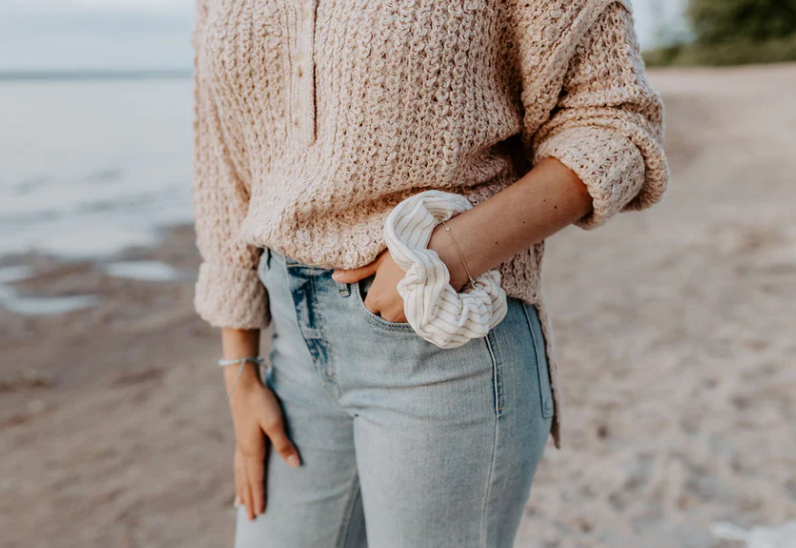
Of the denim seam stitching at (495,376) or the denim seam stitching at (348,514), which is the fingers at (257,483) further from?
the denim seam stitching at (495,376)

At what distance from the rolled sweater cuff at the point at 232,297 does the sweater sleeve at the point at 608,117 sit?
1.91 feet

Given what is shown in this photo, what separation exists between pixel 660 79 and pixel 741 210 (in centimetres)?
1993

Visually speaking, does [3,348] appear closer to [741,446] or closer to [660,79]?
[741,446]

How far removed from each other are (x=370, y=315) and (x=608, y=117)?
0.45m

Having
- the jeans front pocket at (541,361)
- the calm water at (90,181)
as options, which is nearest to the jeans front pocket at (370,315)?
the jeans front pocket at (541,361)

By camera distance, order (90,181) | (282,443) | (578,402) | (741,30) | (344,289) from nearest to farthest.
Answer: (344,289), (282,443), (578,402), (90,181), (741,30)

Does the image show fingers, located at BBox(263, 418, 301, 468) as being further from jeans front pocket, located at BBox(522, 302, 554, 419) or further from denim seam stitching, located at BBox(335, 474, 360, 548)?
jeans front pocket, located at BBox(522, 302, 554, 419)

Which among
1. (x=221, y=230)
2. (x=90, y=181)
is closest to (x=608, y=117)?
(x=221, y=230)

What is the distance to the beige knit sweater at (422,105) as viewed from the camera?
970mm

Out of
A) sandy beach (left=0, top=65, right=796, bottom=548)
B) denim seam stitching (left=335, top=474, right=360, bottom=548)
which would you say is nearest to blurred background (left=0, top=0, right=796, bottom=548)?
sandy beach (left=0, top=65, right=796, bottom=548)

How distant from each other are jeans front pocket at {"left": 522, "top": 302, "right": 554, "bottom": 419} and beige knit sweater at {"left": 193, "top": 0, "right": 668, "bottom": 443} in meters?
0.03

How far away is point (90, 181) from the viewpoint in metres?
11.8

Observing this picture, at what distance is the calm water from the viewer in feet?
25.5

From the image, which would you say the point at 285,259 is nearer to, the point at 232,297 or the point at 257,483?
the point at 232,297
